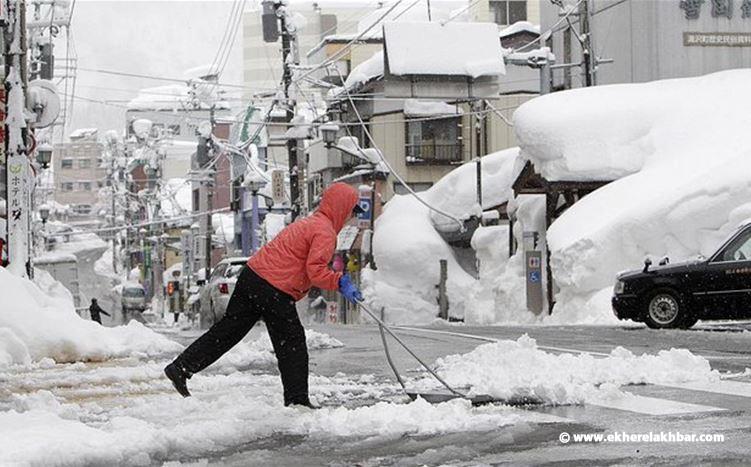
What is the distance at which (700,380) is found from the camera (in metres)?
9.02

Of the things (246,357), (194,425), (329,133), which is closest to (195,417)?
(194,425)

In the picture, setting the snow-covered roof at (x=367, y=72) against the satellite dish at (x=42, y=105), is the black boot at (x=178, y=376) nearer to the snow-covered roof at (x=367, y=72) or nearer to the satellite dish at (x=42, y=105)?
the satellite dish at (x=42, y=105)

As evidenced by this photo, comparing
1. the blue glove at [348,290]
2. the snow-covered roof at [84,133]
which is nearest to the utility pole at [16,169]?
the blue glove at [348,290]

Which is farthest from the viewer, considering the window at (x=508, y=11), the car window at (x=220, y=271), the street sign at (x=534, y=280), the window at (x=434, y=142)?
the window at (x=508, y=11)

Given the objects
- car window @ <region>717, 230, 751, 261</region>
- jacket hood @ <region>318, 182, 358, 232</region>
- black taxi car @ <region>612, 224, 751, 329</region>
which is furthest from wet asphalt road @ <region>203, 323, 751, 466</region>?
car window @ <region>717, 230, 751, 261</region>

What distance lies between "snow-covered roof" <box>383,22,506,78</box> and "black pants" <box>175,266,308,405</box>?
3182 centimetres

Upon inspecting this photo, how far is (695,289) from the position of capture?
1797cm

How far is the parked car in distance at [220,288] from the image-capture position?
26.6 m

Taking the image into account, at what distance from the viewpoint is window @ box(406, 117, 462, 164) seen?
49906mm

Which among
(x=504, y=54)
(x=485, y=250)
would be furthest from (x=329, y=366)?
(x=504, y=54)

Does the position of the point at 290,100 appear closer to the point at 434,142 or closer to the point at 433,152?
the point at 434,142

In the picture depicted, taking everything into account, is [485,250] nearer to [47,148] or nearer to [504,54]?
[504,54]

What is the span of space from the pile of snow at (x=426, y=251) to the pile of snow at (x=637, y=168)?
10682mm

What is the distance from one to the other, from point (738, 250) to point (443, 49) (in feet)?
85.6
